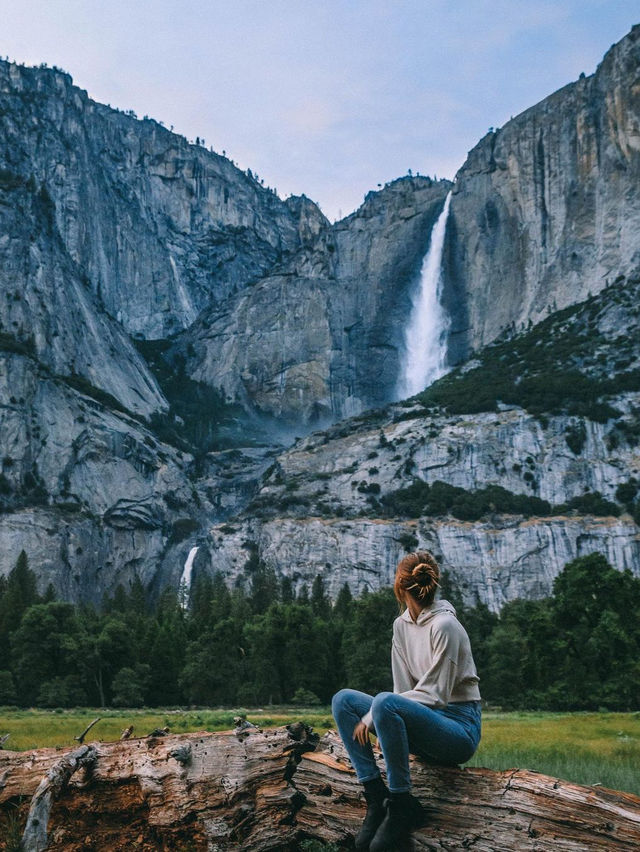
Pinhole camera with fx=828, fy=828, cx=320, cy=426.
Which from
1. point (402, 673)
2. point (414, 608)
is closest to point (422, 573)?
point (414, 608)

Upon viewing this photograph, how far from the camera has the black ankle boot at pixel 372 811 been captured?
7293 mm

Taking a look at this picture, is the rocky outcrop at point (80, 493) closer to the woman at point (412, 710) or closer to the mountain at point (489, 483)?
the mountain at point (489, 483)

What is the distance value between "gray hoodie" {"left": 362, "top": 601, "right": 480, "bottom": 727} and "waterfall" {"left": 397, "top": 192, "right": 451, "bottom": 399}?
184994 mm

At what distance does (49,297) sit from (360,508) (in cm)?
7473

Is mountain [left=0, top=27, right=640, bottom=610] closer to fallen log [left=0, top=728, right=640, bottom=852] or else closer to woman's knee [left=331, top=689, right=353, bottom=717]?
fallen log [left=0, top=728, right=640, bottom=852]

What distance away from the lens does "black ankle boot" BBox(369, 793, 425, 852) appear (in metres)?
7.06

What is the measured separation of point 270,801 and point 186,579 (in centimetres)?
13744

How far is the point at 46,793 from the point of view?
8828 mm

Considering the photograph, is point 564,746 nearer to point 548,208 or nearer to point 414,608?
point 414,608

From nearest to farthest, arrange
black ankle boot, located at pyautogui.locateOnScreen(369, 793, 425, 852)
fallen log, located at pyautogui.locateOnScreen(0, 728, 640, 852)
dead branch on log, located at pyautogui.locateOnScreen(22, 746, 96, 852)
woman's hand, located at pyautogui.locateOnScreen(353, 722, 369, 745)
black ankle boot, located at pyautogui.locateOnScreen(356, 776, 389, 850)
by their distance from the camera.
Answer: fallen log, located at pyautogui.locateOnScreen(0, 728, 640, 852), black ankle boot, located at pyautogui.locateOnScreen(369, 793, 425, 852), black ankle boot, located at pyautogui.locateOnScreen(356, 776, 389, 850), woman's hand, located at pyautogui.locateOnScreen(353, 722, 369, 745), dead branch on log, located at pyautogui.locateOnScreen(22, 746, 96, 852)

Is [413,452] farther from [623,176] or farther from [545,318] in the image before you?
[623,176]

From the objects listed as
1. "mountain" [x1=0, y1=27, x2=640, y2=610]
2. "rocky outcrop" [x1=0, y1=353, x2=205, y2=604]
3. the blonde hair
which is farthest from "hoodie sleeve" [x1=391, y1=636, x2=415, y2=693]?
"rocky outcrop" [x1=0, y1=353, x2=205, y2=604]

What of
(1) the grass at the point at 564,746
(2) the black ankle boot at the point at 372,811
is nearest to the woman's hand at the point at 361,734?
(2) the black ankle boot at the point at 372,811

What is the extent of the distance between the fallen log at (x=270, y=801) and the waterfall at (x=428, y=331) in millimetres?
184656
